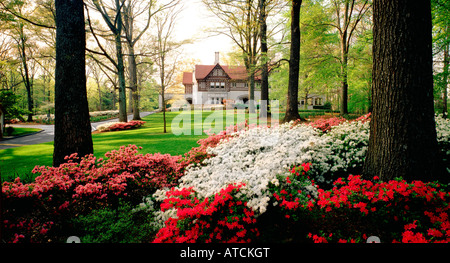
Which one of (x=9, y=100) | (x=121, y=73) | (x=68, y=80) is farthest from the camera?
(x=121, y=73)

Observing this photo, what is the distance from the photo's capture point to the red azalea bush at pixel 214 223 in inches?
96.5

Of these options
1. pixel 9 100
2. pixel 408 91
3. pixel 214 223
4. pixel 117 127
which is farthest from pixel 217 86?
pixel 214 223

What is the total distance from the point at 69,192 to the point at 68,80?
8.87ft

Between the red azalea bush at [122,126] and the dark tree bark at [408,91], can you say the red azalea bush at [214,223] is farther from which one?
the red azalea bush at [122,126]

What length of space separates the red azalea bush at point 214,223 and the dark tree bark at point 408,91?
2.40m

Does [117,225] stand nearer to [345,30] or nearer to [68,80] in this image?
[68,80]

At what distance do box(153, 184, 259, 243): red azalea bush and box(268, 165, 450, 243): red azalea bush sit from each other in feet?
1.87

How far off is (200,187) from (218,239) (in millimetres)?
1280

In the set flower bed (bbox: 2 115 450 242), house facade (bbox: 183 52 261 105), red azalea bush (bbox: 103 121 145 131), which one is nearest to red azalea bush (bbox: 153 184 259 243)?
flower bed (bbox: 2 115 450 242)

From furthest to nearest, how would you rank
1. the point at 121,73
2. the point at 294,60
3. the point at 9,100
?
1. the point at 121,73
2. the point at 9,100
3. the point at 294,60

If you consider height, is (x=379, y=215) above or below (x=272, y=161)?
below

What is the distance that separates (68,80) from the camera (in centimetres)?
477

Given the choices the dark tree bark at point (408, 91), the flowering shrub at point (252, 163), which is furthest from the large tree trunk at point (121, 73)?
the dark tree bark at point (408, 91)
